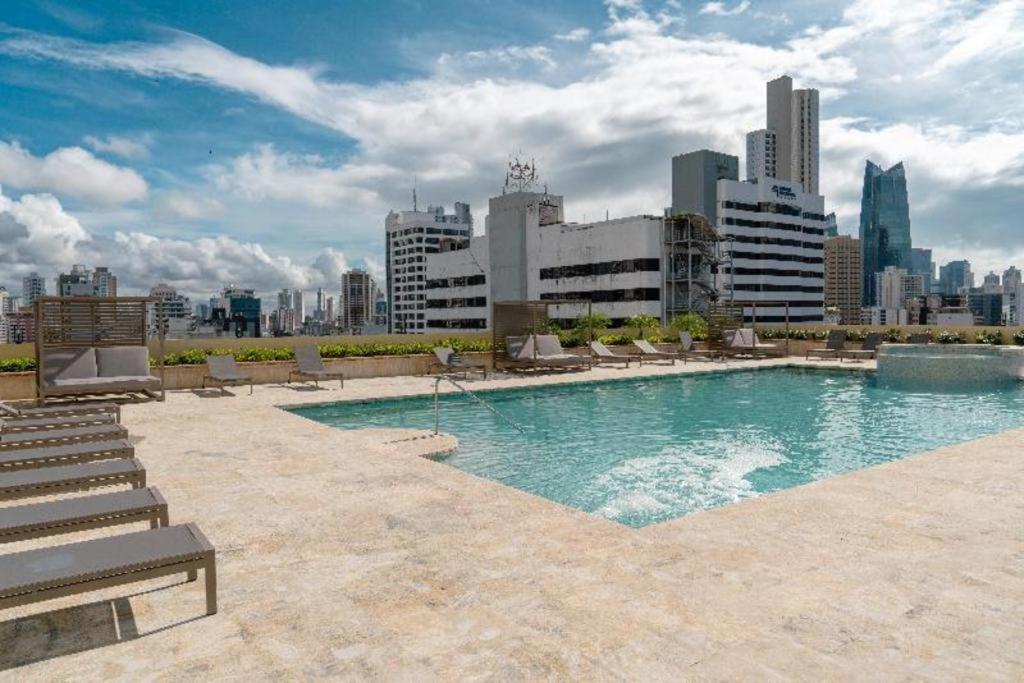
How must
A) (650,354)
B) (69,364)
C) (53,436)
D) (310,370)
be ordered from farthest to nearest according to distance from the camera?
(650,354), (310,370), (69,364), (53,436)

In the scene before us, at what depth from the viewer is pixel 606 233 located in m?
79.8

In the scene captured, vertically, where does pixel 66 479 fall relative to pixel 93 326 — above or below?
below

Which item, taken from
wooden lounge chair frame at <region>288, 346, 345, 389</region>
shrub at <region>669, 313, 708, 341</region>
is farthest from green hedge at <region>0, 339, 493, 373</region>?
Result: shrub at <region>669, 313, 708, 341</region>

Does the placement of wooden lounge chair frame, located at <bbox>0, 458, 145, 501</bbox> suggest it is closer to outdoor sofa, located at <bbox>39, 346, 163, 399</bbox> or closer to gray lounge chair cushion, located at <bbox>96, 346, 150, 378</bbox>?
outdoor sofa, located at <bbox>39, 346, 163, 399</bbox>

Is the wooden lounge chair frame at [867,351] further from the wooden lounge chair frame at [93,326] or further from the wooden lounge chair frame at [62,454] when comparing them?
the wooden lounge chair frame at [62,454]

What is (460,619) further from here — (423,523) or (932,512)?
(932,512)

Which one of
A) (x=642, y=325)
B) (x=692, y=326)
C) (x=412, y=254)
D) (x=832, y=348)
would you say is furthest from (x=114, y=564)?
(x=412, y=254)

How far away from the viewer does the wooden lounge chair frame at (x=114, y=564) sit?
10.1 ft

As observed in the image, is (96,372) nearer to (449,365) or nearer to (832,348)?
(449,365)

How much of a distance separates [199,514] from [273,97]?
14029mm

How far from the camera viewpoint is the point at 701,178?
4067 inches

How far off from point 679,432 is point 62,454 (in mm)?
8909

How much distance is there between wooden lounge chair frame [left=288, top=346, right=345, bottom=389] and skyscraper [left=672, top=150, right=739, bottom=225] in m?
91.3

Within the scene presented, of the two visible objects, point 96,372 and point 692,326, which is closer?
point 96,372
